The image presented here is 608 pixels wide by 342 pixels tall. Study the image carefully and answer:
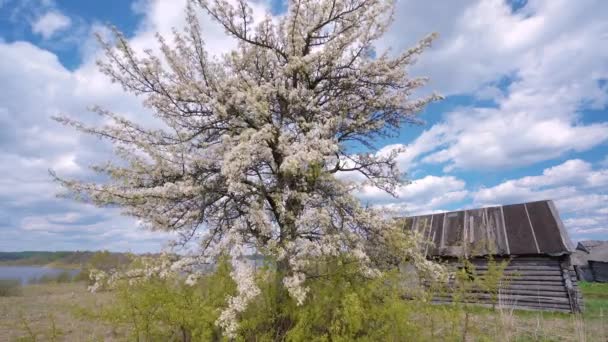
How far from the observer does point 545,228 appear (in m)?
14.9

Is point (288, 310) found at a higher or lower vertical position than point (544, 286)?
higher

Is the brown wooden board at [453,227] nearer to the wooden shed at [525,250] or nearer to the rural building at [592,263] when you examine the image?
the wooden shed at [525,250]

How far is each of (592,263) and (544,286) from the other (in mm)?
23180

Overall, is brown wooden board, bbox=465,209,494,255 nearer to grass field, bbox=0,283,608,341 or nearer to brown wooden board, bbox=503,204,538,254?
brown wooden board, bbox=503,204,538,254

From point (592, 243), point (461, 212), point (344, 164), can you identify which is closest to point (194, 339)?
point (344, 164)

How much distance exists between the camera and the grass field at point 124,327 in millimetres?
6630

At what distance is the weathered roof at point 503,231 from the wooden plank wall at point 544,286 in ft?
1.91

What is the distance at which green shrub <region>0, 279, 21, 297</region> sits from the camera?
22.1 m

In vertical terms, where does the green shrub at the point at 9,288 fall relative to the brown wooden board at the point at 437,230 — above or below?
below

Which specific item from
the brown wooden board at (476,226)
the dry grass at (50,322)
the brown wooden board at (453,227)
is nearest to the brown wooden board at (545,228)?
the brown wooden board at (476,226)

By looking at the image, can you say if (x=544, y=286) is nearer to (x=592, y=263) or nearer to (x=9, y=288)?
(x=592, y=263)

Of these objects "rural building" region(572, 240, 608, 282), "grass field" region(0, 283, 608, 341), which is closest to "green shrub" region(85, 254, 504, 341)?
"grass field" region(0, 283, 608, 341)

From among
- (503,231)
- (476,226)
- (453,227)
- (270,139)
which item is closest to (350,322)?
(270,139)

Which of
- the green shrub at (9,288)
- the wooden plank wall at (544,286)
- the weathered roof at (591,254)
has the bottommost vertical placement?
the green shrub at (9,288)
